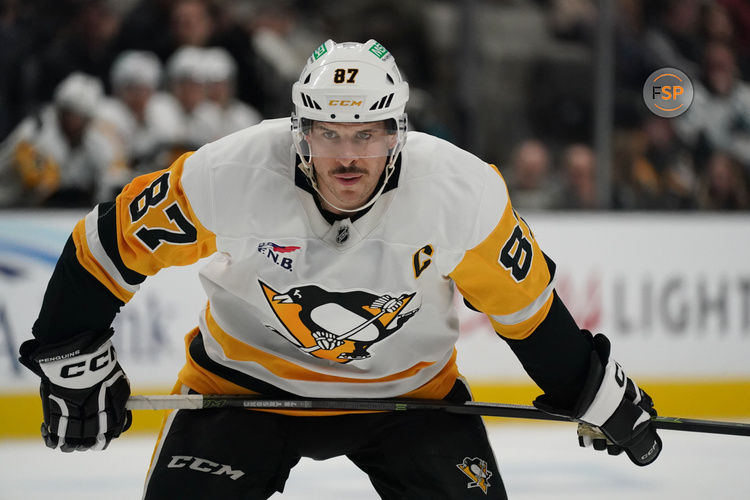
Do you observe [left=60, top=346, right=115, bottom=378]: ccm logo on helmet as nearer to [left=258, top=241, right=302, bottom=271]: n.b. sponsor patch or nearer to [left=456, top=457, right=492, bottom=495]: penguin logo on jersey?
[left=258, top=241, right=302, bottom=271]: n.b. sponsor patch

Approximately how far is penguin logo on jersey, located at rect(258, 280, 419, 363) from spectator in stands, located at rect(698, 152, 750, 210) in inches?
123

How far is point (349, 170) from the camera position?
2.10 metres

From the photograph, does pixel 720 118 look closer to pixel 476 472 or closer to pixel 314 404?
pixel 476 472

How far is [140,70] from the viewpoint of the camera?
478 cm

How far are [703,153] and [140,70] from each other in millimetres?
2910

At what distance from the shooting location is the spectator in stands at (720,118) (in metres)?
5.14

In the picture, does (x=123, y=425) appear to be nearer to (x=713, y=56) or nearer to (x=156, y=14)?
(x=156, y=14)

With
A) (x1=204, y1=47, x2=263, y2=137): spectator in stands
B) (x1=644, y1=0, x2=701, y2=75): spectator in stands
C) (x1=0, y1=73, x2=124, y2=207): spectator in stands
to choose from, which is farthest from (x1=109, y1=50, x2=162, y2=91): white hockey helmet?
(x1=644, y1=0, x2=701, y2=75): spectator in stands

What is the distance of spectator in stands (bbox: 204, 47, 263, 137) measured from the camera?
15.9 ft

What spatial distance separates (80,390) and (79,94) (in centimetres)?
267

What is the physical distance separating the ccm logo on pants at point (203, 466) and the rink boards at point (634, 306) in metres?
2.18

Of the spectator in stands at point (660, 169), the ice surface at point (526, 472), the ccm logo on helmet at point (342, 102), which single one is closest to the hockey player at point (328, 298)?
the ccm logo on helmet at point (342, 102)

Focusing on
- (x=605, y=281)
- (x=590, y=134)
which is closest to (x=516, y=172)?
(x=590, y=134)

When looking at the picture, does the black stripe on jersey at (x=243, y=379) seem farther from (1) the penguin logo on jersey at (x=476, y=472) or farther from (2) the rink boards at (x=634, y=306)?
(2) the rink boards at (x=634, y=306)
